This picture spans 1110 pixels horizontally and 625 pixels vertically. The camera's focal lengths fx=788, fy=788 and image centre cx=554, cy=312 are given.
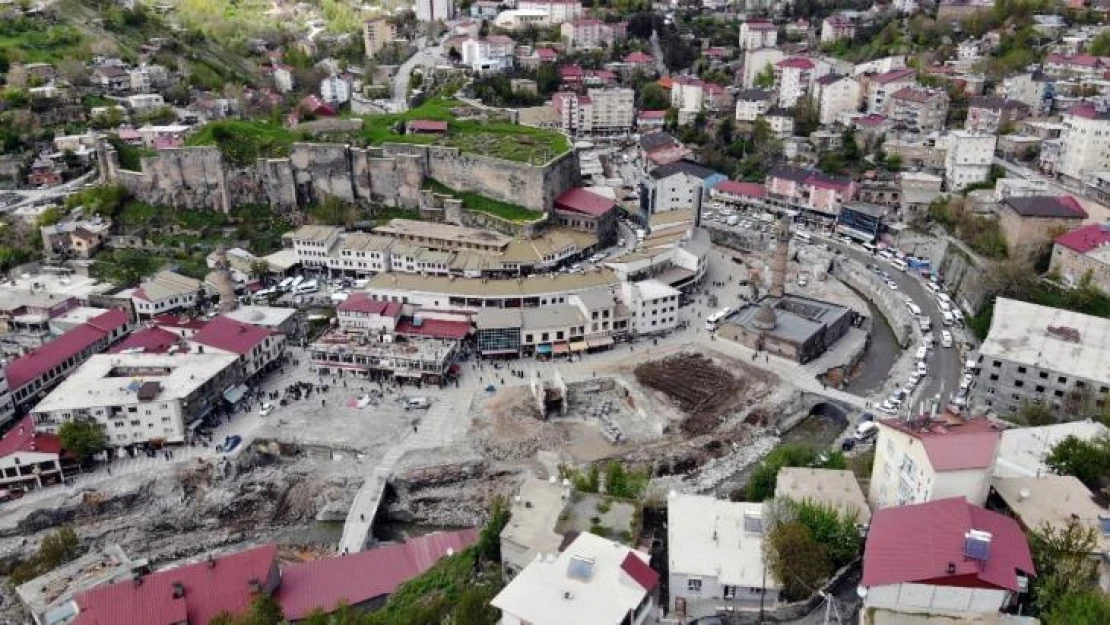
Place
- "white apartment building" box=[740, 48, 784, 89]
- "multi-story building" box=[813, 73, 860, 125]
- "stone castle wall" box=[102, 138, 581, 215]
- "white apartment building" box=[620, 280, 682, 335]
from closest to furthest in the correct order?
"white apartment building" box=[620, 280, 682, 335], "stone castle wall" box=[102, 138, 581, 215], "multi-story building" box=[813, 73, 860, 125], "white apartment building" box=[740, 48, 784, 89]

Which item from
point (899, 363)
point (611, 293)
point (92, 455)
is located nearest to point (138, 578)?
point (92, 455)

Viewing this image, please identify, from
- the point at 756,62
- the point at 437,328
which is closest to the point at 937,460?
Result: the point at 437,328

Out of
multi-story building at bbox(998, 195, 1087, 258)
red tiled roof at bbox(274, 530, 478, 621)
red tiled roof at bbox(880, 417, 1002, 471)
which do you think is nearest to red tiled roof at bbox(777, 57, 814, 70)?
multi-story building at bbox(998, 195, 1087, 258)

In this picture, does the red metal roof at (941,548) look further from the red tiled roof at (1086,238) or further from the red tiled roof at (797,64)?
the red tiled roof at (797,64)

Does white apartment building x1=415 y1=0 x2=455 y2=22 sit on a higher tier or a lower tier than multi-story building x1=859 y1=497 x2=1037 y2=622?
higher

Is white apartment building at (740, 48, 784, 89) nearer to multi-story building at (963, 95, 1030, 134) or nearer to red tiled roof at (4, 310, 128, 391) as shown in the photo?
multi-story building at (963, 95, 1030, 134)

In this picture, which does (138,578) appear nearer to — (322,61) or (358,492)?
(358,492)

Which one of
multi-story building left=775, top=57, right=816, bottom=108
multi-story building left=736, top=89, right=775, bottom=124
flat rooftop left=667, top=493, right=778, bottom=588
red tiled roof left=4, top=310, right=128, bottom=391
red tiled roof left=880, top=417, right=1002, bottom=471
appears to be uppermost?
multi-story building left=775, top=57, right=816, bottom=108

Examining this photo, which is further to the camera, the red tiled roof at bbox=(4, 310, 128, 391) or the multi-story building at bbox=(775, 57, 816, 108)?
the multi-story building at bbox=(775, 57, 816, 108)

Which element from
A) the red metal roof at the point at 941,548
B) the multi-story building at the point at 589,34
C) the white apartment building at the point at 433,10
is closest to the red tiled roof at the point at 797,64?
the multi-story building at the point at 589,34
